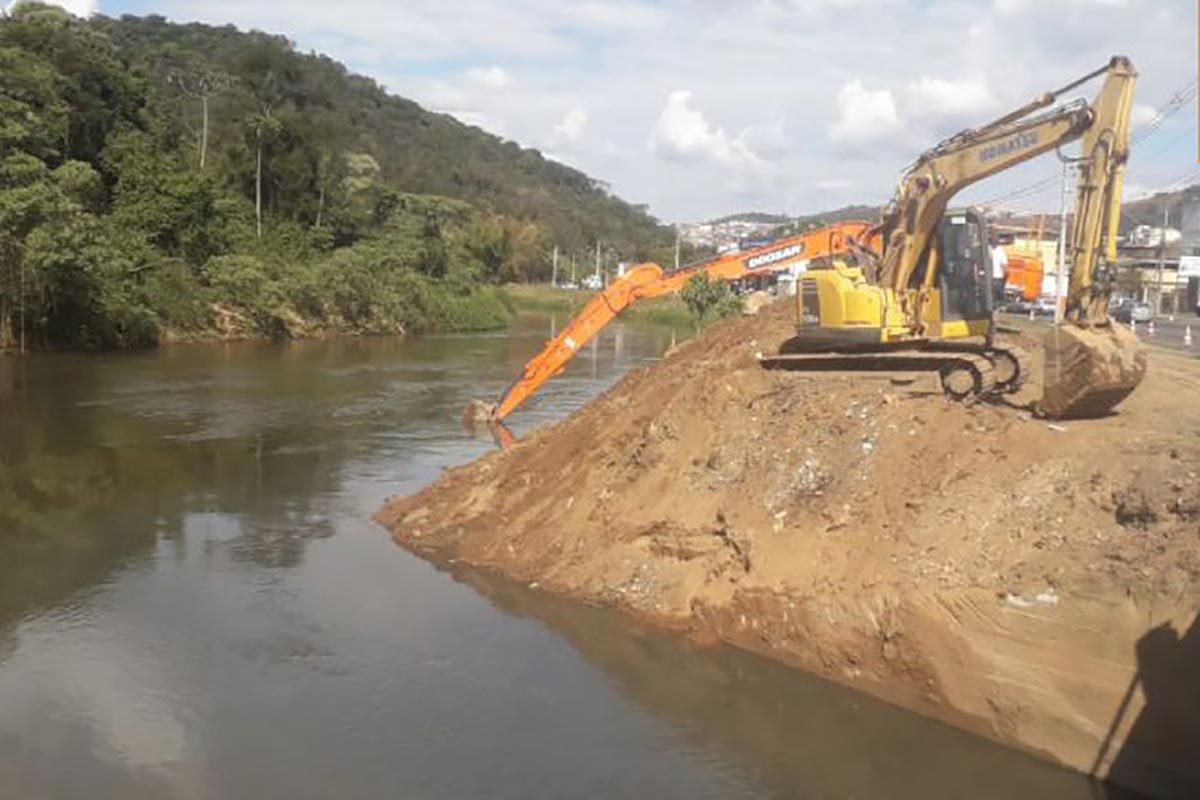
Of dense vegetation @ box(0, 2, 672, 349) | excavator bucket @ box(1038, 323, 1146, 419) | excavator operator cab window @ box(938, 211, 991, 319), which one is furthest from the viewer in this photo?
dense vegetation @ box(0, 2, 672, 349)

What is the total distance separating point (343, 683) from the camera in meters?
10.6

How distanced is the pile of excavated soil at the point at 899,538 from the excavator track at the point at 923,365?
0.46m

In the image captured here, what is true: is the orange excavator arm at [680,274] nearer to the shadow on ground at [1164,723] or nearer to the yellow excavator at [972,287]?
the yellow excavator at [972,287]

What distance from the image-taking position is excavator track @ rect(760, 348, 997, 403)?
13.3m

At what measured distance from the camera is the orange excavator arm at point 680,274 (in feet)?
57.2

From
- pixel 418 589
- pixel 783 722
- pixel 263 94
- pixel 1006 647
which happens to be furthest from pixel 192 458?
pixel 263 94

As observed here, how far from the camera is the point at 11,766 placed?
8.84 metres

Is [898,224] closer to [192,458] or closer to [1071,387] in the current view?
[1071,387]

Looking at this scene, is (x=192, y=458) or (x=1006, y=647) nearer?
(x=1006, y=647)

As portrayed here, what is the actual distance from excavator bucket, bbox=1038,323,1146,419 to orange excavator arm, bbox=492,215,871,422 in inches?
203

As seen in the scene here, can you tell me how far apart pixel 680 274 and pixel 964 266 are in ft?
17.3

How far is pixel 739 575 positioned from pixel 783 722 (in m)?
2.13

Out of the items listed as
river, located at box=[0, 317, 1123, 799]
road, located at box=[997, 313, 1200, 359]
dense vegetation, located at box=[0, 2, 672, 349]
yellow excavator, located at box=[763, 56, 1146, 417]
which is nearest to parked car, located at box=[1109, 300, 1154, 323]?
road, located at box=[997, 313, 1200, 359]

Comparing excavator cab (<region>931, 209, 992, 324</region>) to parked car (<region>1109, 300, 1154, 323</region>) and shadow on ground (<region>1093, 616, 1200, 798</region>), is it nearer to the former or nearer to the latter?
shadow on ground (<region>1093, 616, 1200, 798</region>)
